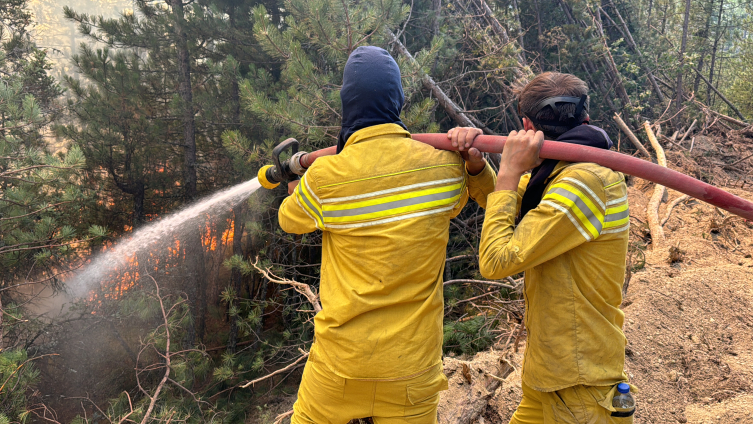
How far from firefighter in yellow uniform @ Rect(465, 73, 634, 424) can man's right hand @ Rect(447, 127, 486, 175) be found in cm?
19

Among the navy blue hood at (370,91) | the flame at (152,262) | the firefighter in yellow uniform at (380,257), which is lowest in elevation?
the flame at (152,262)

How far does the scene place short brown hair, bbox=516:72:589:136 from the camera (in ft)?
5.65

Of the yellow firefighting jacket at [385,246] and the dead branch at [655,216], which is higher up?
the yellow firefighting jacket at [385,246]

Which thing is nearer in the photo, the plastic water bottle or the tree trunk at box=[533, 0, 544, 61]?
the plastic water bottle

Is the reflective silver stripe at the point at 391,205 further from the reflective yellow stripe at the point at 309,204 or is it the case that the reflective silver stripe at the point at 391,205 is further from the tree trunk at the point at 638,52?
the tree trunk at the point at 638,52

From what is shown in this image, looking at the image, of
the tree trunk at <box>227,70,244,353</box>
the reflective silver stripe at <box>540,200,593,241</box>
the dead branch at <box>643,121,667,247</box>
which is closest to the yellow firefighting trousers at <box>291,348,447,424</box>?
the reflective silver stripe at <box>540,200,593,241</box>

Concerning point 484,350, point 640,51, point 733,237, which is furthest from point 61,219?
point 640,51

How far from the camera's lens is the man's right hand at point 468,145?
73.7 inches

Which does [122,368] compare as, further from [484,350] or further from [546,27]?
[546,27]

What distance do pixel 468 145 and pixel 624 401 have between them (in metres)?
1.15

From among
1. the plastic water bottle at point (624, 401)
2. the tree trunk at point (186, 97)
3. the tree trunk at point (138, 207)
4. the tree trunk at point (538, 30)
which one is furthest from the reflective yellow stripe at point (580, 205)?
the tree trunk at point (138, 207)

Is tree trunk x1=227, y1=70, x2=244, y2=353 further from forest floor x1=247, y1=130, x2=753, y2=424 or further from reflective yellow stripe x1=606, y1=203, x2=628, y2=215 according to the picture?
reflective yellow stripe x1=606, y1=203, x2=628, y2=215

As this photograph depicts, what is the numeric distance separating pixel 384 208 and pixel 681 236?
4973 mm

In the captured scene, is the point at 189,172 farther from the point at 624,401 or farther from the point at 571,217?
the point at 624,401
